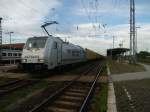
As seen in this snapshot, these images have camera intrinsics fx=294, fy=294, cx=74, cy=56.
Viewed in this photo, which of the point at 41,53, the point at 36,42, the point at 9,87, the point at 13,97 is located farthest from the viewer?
the point at 36,42

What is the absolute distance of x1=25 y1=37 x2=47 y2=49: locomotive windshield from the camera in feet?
66.3

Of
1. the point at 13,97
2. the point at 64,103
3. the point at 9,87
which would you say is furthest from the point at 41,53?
the point at 64,103

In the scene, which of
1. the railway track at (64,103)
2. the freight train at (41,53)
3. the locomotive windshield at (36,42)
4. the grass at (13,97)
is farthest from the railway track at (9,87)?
the locomotive windshield at (36,42)

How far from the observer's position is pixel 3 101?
34.4ft

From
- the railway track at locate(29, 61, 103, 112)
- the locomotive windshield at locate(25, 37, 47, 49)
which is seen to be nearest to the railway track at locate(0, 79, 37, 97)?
the railway track at locate(29, 61, 103, 112)

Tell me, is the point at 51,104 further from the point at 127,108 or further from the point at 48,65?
the point at 48,65

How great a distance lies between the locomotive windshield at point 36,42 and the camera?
795 inches

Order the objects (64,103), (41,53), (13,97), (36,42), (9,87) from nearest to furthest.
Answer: (64,103), (13,97), (9,87), (41,53), (36,42)

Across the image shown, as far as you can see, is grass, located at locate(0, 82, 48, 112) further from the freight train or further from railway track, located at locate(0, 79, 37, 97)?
the freight train

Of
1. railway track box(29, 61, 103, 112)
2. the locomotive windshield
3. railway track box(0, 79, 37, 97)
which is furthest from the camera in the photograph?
the locomotive windshield

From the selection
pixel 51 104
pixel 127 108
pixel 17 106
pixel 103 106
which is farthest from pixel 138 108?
pixel 17 106

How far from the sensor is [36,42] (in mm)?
20641

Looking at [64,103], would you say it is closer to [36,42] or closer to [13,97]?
[13,97]

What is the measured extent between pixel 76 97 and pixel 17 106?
301 cm
